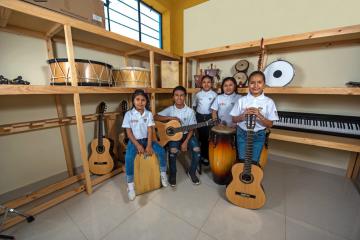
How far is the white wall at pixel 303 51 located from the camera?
1762 mm

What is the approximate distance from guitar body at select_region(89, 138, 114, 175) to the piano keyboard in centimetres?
220

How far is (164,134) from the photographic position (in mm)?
1814

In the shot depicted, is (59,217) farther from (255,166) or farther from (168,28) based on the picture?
(168,28)

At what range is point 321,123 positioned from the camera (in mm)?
1769

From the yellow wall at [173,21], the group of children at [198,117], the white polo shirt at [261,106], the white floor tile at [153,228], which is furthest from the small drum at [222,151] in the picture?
the yellow wall at [173,21]

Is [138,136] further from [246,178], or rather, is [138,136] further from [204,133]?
[246,178]

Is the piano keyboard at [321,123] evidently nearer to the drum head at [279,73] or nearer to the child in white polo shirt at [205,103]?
the drum head at [279,73]

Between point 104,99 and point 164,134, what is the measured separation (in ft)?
3.59

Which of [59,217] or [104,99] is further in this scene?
[104,99]

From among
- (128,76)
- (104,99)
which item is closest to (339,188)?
(128,76)

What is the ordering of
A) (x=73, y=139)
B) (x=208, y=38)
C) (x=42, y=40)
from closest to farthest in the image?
(x=42, y=40)
(x=73, y=139)
(x=208, y=38)

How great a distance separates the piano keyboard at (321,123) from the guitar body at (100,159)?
7.21 feet

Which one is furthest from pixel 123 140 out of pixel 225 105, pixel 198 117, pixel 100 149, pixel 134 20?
pixel 134 20

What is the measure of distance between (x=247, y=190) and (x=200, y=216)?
1.56 ft
